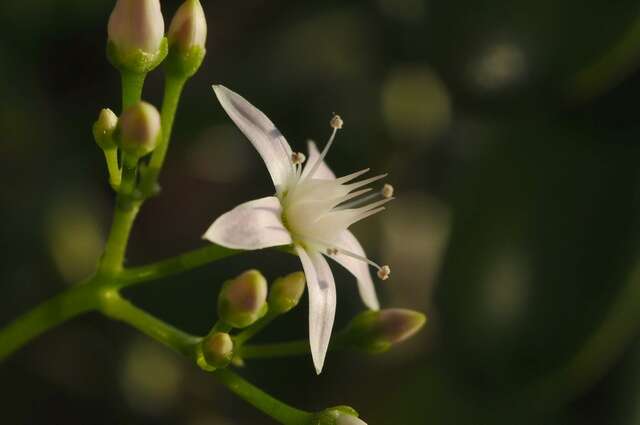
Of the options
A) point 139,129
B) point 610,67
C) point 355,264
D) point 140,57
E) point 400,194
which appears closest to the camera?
point 139,129

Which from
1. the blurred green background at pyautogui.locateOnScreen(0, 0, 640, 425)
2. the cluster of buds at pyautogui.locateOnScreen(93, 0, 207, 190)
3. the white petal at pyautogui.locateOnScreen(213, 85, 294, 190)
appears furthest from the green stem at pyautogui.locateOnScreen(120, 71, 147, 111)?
the blurred green background at pyautogui.locateOnScreen(0, 0, 640, 425)

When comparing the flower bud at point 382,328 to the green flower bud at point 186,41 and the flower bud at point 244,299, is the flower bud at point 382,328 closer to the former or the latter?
the flower bud at point 244,299

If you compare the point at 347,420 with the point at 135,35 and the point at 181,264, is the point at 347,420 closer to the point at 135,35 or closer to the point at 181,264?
the point at 181,264

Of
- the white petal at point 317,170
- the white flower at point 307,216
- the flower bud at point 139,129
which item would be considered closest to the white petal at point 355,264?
the white flower at point 307,216

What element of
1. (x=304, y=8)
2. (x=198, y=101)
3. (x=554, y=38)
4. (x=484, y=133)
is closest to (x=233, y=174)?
(x=198, y=101)

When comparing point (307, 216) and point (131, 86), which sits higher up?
point (131, 86)

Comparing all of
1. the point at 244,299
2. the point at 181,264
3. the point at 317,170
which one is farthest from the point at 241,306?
the point at 317,170
